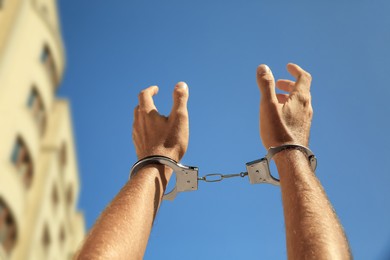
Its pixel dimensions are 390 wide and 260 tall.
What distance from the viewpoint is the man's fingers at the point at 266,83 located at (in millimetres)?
2398

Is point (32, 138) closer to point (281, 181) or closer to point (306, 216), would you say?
point (281, 181)

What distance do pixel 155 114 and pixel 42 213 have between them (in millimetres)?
14484

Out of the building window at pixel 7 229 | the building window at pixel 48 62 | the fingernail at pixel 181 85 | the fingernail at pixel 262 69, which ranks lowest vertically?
the fingernail at pixel 181 85

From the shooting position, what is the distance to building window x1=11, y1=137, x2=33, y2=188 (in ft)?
44.0

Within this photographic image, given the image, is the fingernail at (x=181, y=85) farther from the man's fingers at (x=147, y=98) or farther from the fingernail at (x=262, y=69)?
the fingernail at (x=262, y=69)

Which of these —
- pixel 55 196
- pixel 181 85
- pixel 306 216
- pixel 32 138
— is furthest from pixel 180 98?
pixel 55 196

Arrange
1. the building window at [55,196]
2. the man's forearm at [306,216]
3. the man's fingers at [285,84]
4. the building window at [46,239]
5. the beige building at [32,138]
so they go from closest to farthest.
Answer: the man's forearm at [306,216] → the man's fingers at [285,84] → the beige building at [32,138] → the building window at [46,239] → the building window at [55,196]

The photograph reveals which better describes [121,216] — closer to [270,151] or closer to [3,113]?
[270,151]

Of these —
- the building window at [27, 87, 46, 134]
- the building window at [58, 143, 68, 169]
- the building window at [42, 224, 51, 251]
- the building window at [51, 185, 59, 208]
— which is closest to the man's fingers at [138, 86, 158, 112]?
the building window at [27, 87, 46, 134]

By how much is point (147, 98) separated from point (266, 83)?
2.36ft

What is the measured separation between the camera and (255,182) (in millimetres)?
2336

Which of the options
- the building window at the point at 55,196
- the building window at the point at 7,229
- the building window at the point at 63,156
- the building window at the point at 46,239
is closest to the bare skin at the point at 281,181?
the building window at the point at 7,229

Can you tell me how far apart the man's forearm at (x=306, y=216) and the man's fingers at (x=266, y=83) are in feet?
1.61

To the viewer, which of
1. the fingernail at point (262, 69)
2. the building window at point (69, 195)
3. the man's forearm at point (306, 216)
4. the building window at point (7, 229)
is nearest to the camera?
the man's forearm at point (306, 216)
